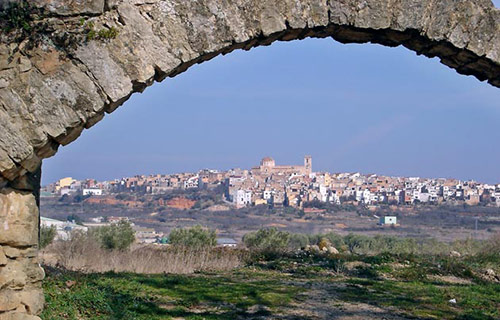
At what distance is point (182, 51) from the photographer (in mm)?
5082

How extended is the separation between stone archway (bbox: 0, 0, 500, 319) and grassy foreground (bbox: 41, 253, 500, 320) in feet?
7.02

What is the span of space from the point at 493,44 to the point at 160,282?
251 inches

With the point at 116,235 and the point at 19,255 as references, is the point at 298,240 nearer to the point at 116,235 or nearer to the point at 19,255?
the point at 116,235

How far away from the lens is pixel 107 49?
4.96 meters

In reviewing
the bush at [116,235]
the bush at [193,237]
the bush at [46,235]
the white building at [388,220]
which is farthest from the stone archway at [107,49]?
the white building at [388,220]

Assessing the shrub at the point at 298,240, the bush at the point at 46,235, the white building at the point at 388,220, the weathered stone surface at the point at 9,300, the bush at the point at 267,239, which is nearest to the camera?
the weathered stone surface at the point at 9,300

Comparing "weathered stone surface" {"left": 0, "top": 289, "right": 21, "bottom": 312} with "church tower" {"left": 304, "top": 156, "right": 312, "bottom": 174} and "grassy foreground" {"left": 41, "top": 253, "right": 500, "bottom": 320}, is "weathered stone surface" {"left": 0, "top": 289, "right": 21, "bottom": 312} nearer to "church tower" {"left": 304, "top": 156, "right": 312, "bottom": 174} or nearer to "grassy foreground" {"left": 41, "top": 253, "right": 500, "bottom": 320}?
"grassy foreground" {"left": 41, "top": 253, "right": 500, "bottom": 320}

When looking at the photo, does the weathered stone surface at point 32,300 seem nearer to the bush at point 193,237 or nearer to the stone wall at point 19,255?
the stone wall at point 19,255

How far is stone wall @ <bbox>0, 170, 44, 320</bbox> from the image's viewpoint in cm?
501

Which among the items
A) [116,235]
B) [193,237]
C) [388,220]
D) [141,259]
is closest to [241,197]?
[388,220]

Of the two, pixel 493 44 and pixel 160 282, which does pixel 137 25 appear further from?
pixel 160 282

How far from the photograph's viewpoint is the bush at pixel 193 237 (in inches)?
756

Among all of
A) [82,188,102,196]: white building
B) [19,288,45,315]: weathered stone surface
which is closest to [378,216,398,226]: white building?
[82,188,102,196]: white building

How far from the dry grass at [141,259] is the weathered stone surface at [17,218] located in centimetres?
692
